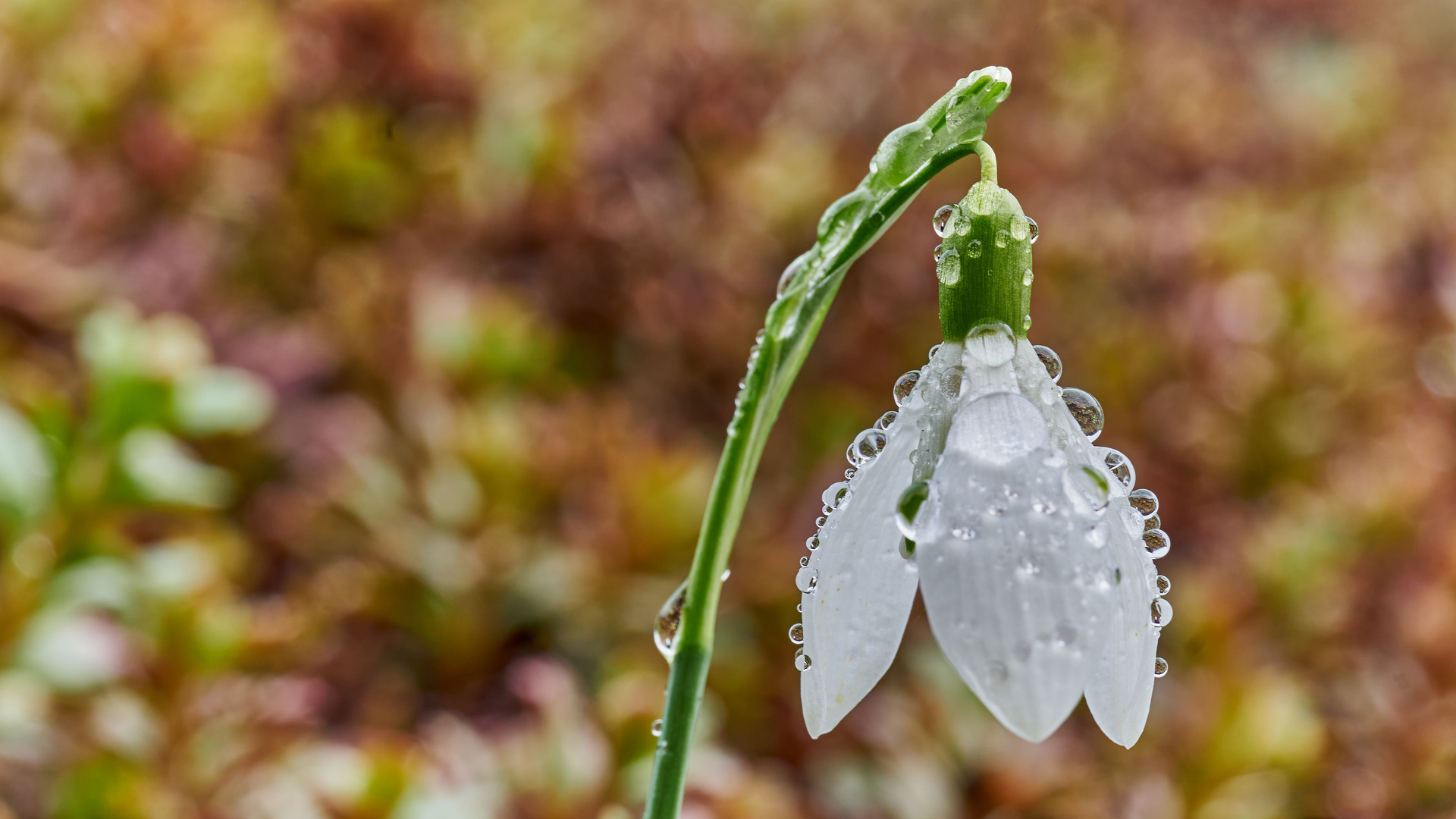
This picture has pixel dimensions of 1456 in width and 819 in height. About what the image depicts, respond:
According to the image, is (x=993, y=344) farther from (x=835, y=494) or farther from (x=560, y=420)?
(x=560, y=420)

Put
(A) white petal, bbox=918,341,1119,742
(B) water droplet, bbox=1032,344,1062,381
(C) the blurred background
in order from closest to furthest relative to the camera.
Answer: (A) white petal, bbox=918,341,1119,742
(B) water droplet, bbox=1032,344,1062,381
(C) the blurred background

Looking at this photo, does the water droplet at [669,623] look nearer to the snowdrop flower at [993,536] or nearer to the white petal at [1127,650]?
the snowdrop flower at [993,536]

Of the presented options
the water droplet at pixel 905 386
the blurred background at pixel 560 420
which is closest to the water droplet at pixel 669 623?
the water droplet at pixel 905 386

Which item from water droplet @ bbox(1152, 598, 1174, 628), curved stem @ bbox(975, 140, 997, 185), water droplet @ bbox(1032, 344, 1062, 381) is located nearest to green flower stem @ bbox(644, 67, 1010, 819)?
curved stem @ bbox(975, 140, 997, 185)

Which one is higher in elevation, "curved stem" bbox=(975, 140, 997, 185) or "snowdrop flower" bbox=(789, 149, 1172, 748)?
"curved stem" bbox=(975, 140, 997, 185)

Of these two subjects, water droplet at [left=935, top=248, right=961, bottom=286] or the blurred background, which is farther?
the blurred background

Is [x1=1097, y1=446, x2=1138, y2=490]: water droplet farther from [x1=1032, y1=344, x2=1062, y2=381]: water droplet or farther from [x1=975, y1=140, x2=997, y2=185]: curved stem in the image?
[x1=975, y1=140, x2=997, y2=185]: curved stem

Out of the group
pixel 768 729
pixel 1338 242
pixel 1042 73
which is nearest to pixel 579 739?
pixel 768 729
